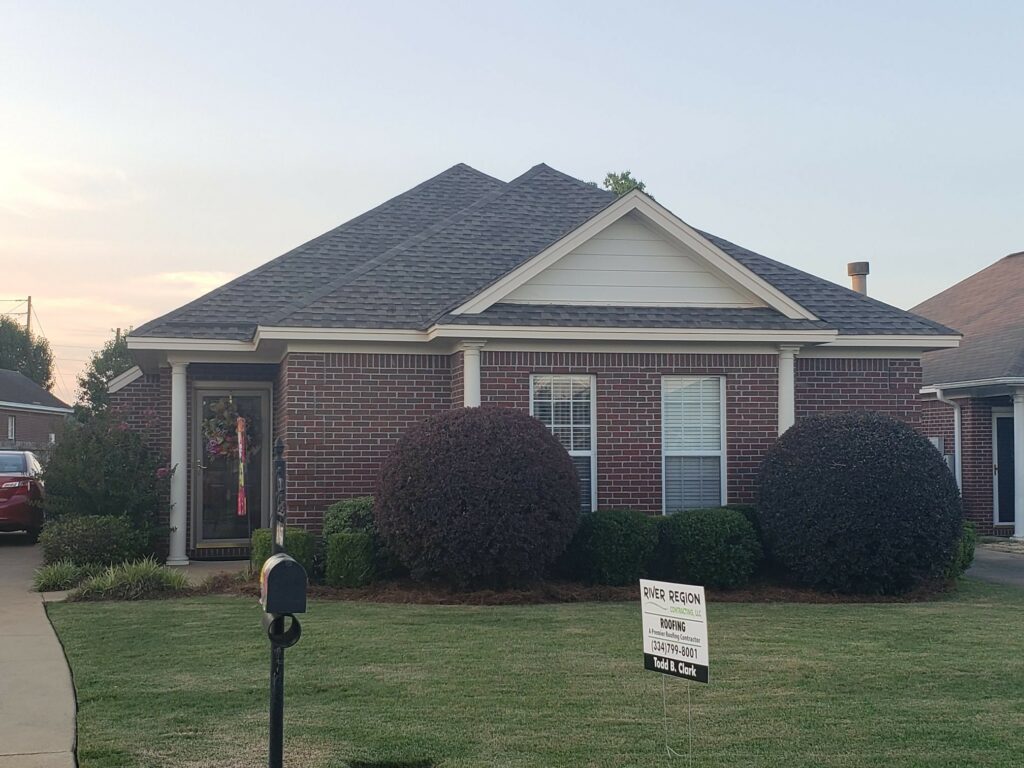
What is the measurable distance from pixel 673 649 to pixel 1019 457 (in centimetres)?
1589

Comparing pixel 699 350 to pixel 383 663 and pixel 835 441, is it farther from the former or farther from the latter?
pixel 383 663

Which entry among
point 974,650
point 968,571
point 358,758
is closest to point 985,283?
point 968,571

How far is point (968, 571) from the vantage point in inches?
614

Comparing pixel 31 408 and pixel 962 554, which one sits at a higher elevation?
pixel 31 408

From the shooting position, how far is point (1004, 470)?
21234 mm

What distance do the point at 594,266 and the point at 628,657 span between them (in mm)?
6828

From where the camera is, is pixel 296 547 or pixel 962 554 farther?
pixel 962 554

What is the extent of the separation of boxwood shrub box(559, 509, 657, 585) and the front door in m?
5.91

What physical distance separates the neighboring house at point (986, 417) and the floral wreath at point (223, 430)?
13.0 meters

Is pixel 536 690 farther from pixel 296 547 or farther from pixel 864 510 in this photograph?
pixel 864 510

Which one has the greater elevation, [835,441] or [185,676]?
[835,441]

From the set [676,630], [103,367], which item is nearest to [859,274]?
[676,630]

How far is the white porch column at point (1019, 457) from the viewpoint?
19.8m

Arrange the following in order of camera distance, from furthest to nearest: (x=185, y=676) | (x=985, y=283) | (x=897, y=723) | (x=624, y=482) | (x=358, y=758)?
1. (x=985, y=283)
2. (x=624, y=482)
3. (x=185, y=676)
4. (x=897, y=723)
5. (x=358, y=758)
